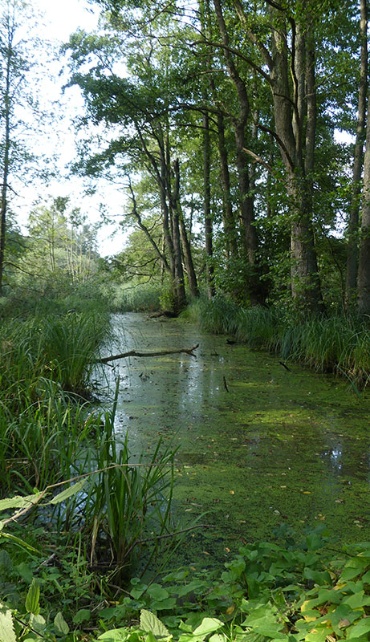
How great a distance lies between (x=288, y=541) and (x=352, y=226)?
5.20 meters

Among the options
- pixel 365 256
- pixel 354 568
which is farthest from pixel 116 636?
pixel 365 256

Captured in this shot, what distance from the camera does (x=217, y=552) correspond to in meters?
1.73

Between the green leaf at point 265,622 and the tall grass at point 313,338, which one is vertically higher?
the tall grass at point 313,338


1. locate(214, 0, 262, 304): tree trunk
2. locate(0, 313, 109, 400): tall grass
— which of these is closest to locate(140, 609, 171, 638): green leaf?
locate(0, 313, 109, 400): tall grass

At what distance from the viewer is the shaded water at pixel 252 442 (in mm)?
2000

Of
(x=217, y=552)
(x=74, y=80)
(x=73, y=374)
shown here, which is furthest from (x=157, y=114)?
(x=217, y=552)

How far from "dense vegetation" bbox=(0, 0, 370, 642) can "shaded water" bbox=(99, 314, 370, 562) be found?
18cm

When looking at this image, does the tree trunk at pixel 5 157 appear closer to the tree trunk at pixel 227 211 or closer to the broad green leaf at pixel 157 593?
the tree trunk at pixel 227 211

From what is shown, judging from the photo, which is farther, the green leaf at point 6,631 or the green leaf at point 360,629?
the green leaf at point 360,629

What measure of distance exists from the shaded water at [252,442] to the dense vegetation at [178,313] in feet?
0.60

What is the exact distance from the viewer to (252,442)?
9.71ft

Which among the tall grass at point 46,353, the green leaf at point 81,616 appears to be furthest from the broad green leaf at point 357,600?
the tall grass at point 46,353

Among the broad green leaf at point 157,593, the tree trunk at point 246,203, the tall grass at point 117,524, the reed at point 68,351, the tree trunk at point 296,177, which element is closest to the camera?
the broad green leaf at point 157,593

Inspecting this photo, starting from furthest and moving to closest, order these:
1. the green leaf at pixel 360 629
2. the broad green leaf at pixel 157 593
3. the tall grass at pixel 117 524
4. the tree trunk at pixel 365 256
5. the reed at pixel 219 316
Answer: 1. the reed at pixel 219 316
2. the tree trunk at pixel 365 256
3. the tall grass at pixel 117 524
4. the broad green leaf at pixel 157 593
5. the green leaf at pixel 360 629
